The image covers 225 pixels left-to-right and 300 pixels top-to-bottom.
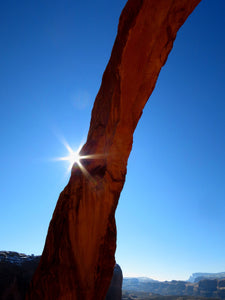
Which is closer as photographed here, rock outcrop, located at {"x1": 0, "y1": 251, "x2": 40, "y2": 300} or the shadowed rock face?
the shadowed rock face

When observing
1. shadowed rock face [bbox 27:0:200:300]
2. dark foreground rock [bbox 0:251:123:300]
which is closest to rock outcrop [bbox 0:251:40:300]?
dark foreground rock [bbox 0:251:123:300]

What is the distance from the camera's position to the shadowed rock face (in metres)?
4.59

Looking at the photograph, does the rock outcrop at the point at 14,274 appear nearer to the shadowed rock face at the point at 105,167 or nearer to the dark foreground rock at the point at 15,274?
the dark foreground rock at the point at 15,274

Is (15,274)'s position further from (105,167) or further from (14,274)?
(105,167)

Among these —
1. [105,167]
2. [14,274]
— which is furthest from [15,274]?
[105,167]

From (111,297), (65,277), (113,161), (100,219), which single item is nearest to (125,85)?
(113,161)

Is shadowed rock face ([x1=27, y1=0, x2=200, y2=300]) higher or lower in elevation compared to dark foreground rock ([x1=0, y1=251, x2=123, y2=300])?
higher

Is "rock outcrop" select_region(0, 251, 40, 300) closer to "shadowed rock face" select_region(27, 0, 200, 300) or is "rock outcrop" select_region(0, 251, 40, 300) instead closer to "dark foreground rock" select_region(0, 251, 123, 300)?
"dark foreground rock" select_region(0, 251, 123, 300)

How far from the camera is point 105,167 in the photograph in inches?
215

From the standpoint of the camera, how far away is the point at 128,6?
6207 mm

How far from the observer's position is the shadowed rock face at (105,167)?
459 centimetres

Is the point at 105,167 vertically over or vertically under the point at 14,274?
over

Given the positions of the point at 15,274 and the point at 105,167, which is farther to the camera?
the point at 15,274

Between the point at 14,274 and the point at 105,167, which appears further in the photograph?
the point at 14,274
